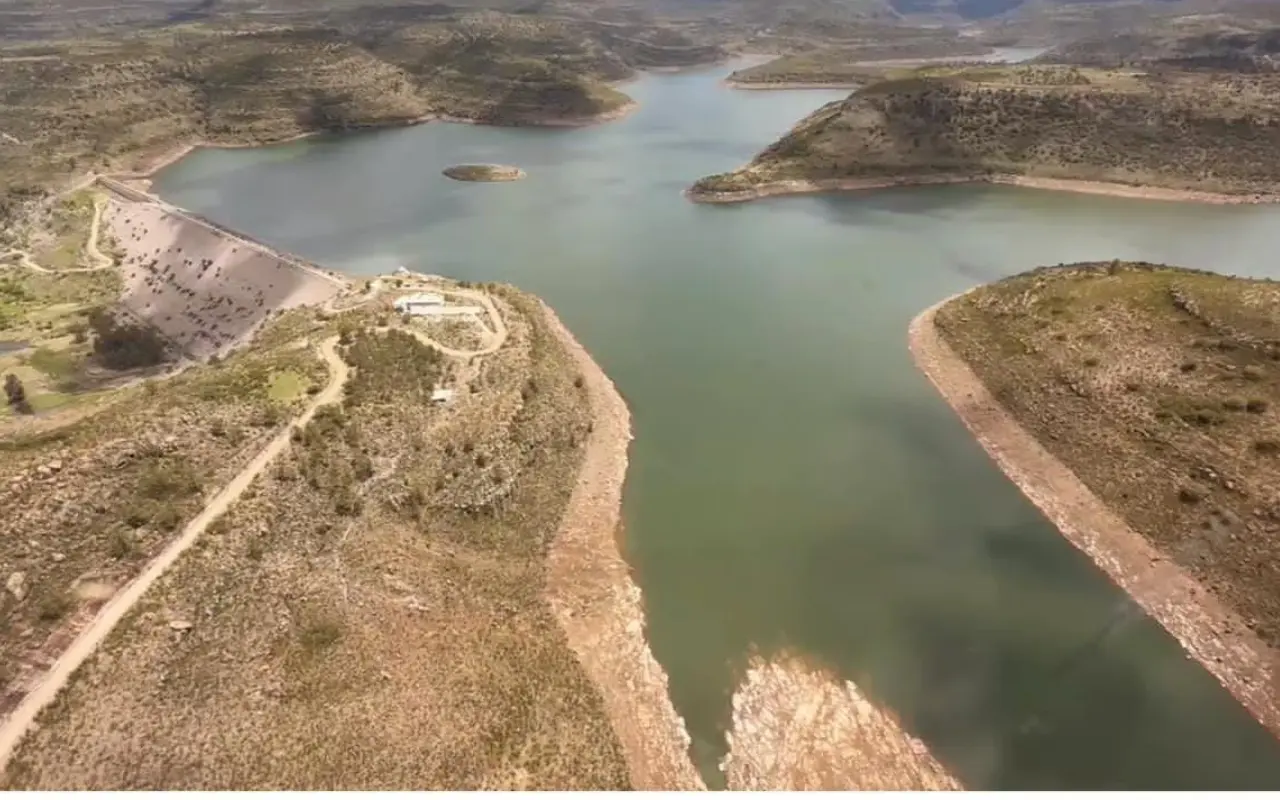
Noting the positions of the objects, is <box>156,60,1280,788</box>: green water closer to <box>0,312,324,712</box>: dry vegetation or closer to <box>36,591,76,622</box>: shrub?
<box>0,312,324,712</box>: dry vegetation

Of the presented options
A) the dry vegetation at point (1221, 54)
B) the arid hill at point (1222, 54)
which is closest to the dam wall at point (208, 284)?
the dry vegetation at point (1221, 54)

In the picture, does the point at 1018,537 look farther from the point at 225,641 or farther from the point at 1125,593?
the point at 225,641

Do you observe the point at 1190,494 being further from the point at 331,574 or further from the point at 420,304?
the point at 420,304

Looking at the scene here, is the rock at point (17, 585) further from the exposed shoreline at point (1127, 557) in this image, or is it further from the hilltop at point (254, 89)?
the hilltop at point (254, 89)

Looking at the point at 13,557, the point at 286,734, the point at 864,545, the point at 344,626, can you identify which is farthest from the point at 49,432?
the point at 864,545

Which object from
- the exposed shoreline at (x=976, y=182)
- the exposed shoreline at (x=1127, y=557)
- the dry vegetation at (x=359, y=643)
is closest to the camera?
the dry vegetation at (x=359, y=643)

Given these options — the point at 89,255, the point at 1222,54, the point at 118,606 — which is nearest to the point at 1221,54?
the point at 1222,54
